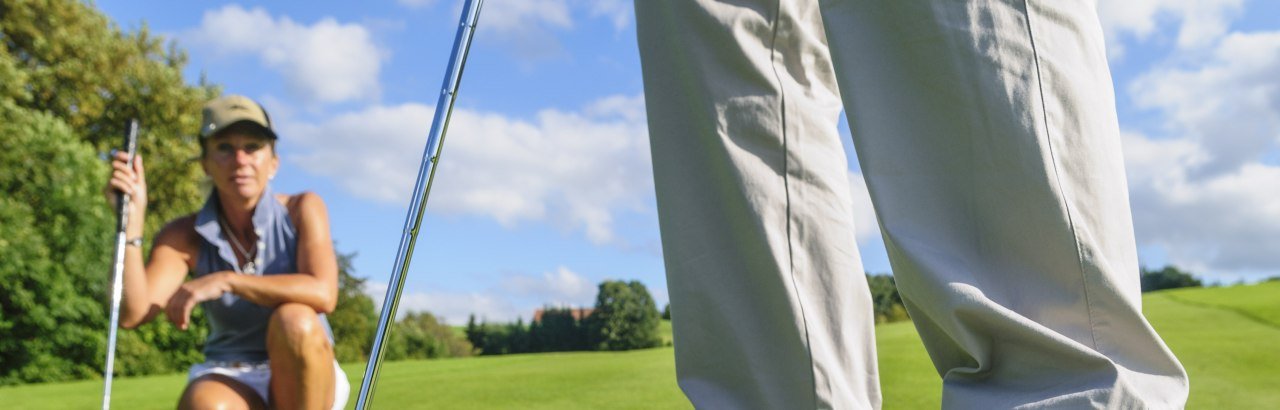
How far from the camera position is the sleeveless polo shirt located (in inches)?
109

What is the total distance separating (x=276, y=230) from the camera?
114 inches

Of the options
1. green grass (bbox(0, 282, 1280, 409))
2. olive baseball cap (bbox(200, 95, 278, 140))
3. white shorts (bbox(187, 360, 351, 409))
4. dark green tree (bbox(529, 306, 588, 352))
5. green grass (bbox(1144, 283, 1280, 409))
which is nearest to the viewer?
white shorts (bbox(187, 360, 351, 409))

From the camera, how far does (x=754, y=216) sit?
1.46 meters

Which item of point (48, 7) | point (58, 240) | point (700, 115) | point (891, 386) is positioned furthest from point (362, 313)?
point (700, 115)

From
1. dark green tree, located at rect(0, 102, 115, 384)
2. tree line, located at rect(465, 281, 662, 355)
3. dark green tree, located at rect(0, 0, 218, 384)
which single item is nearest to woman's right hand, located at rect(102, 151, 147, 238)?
tree line, located at rect(465, 281, 662, 355)

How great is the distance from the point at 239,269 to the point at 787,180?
192cm

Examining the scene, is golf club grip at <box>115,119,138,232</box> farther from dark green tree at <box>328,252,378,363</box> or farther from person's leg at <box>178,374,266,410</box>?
dark green tree at <box>328,252,378,363</box>

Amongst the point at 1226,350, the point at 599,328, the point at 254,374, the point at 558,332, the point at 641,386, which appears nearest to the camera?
the point at 254,374

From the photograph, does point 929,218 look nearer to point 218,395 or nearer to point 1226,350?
point 218,395

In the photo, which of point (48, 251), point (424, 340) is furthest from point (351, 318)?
point (48, 251)

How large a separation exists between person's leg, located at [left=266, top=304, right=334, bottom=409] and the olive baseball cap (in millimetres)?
581

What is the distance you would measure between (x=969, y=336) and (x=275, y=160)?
96.2 inches

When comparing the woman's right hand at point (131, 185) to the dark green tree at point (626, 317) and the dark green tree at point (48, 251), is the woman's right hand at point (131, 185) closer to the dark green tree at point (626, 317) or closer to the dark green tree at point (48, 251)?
the dark green tree at point (626, 317)

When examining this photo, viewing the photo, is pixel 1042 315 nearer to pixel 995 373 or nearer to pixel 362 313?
pixel 995 373
